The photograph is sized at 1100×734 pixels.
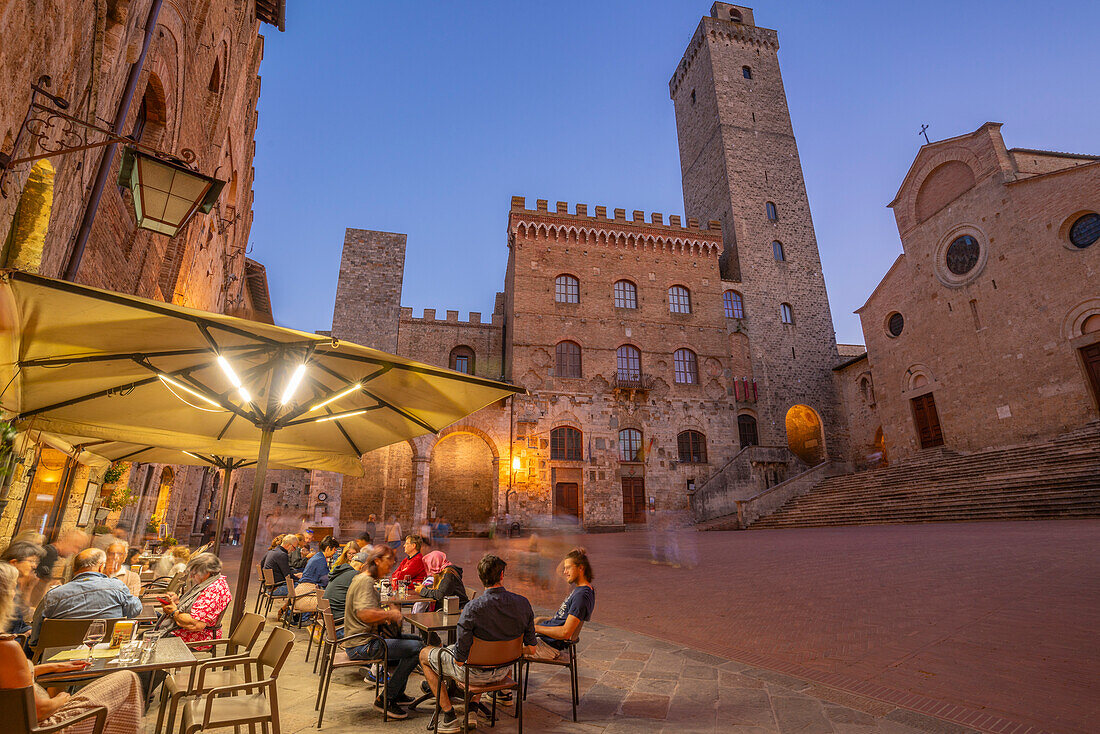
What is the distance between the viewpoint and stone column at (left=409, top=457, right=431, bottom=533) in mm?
19469

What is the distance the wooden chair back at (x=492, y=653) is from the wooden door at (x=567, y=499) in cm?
1772

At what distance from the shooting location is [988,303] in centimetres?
1823

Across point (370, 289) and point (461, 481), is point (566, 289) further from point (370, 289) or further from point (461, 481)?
point (461, 481)

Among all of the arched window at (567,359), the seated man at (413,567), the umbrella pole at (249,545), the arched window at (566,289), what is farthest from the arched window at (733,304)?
the umbrella pole at (249,545)

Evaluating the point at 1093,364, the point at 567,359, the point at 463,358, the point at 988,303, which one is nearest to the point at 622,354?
the point at 567,359

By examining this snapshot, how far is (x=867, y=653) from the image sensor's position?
4.39 meters

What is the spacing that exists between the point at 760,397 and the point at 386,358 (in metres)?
23.2

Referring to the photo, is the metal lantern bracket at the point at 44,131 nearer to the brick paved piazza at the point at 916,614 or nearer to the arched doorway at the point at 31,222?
the arched doorway at the point at 31,222

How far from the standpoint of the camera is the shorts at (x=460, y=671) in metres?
3.20

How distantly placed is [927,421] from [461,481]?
1976 centimetres

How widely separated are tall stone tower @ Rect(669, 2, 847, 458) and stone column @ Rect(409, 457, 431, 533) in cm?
1540

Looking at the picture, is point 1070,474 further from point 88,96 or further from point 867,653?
point 88,96

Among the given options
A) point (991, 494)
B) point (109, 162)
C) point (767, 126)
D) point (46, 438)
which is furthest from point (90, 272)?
point (767, 126)

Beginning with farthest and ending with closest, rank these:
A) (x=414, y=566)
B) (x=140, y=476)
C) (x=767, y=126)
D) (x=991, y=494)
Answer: (x=767, y=126), (x=991, y=494), (x=140, y=476), (x=414, y=566)
